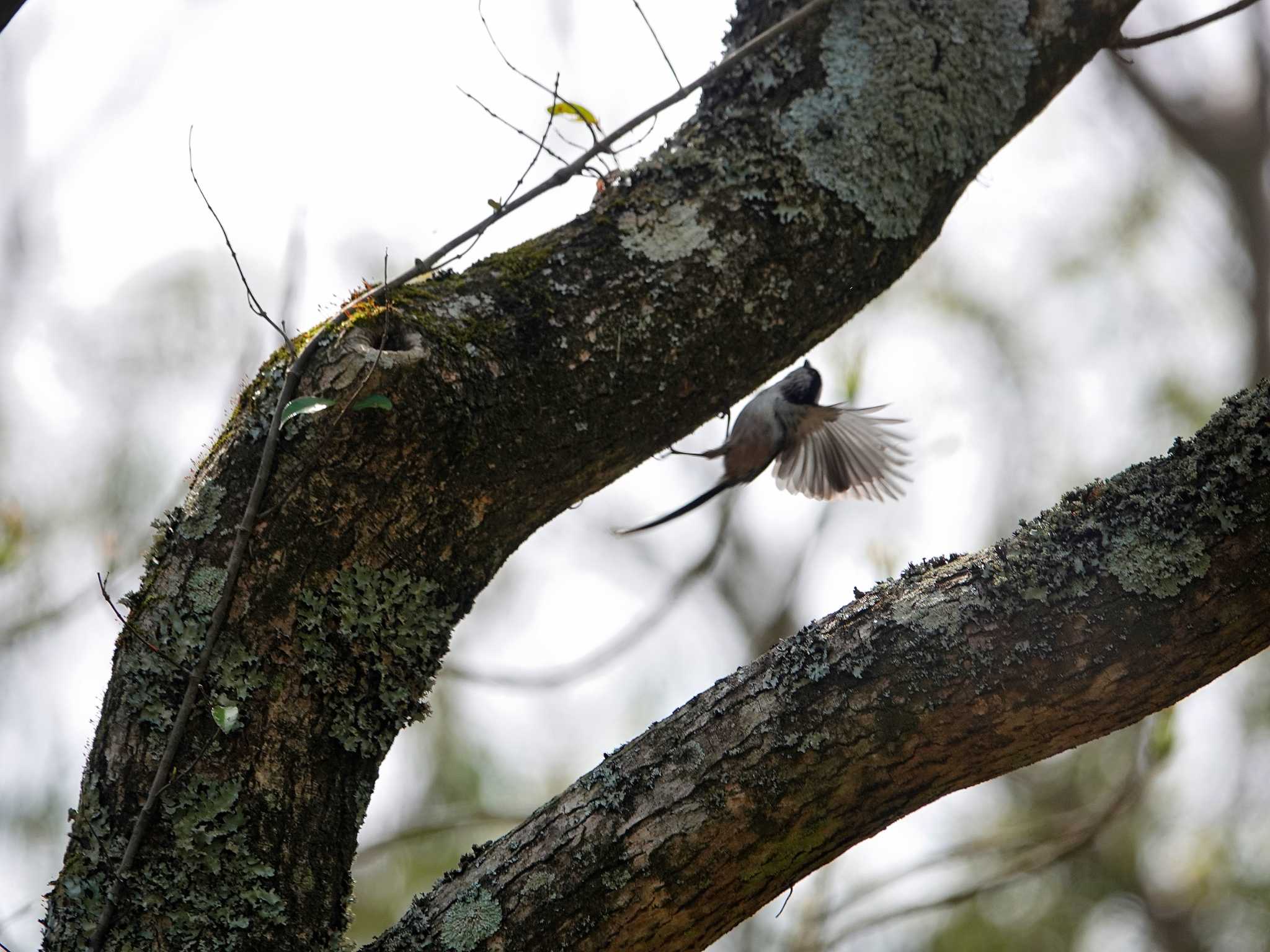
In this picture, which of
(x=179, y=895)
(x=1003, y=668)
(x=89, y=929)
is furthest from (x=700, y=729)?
(x=89, y=929)

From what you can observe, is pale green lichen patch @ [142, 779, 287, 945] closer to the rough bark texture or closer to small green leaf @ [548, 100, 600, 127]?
the rough bark texture

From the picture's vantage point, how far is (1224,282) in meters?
6.46

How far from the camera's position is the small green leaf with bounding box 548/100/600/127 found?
1995 mm

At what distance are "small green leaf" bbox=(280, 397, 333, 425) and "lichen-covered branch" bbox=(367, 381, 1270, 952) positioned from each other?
67 cm

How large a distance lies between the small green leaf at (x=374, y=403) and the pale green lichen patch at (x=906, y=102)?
34.8 inches

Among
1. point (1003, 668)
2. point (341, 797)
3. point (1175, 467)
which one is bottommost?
point (1003, 668)

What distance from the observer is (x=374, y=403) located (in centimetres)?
154

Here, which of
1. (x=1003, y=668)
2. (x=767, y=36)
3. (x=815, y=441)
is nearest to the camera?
(x=1003, y=668)

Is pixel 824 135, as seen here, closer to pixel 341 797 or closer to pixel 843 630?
pixel 843 630

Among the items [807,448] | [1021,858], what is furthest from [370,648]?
[1021,858]

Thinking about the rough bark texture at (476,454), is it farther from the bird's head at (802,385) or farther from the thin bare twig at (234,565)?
the bird's head at (802,385)

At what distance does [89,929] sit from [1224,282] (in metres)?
→ 6.75

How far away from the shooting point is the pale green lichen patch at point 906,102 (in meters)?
1.98

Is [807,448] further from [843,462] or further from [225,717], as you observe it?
[225,717]
